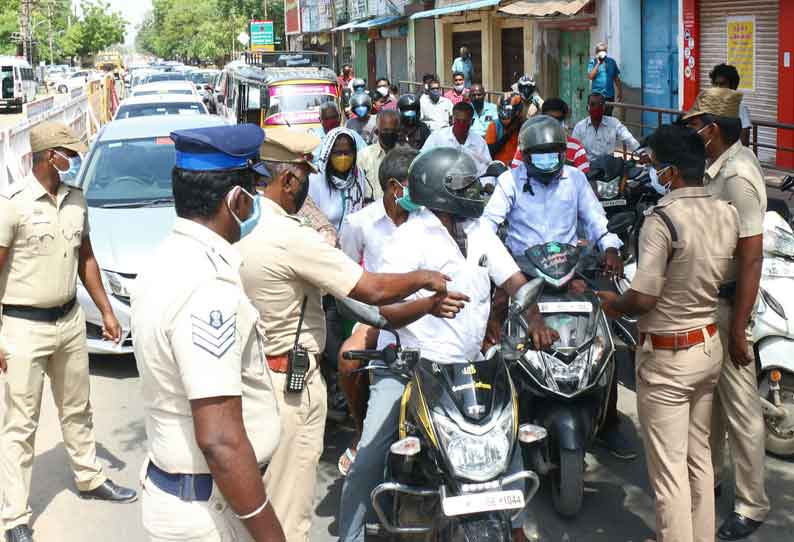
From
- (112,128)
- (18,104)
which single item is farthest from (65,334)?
(18,104)

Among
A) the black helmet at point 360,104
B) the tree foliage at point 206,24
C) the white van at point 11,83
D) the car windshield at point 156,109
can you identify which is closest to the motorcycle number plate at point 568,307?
the black helmet at point 360,104

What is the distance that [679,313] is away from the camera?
13.5ft

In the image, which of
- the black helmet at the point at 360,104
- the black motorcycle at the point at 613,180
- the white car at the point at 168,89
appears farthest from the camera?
the white car at the point at 168,89

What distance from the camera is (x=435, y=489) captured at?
3725 millimetres

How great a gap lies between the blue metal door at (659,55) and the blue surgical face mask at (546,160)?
12745mm

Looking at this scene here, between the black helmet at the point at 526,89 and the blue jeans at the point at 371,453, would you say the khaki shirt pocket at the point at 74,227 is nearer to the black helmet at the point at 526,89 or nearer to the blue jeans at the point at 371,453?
the blue jeans at the point at 371,453

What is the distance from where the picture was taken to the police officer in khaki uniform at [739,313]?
4297 millimetres

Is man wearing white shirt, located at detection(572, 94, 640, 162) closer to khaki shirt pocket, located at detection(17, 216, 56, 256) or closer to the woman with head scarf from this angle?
the woman with head scarf

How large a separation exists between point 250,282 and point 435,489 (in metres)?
1.01

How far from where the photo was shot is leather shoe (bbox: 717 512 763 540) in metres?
4.62

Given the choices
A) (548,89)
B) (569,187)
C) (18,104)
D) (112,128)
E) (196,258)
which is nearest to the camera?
(196,258)

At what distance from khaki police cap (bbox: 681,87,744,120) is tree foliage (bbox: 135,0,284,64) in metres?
73.7

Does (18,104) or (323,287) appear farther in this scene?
(18,104)

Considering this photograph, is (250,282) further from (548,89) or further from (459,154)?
(548,89)
